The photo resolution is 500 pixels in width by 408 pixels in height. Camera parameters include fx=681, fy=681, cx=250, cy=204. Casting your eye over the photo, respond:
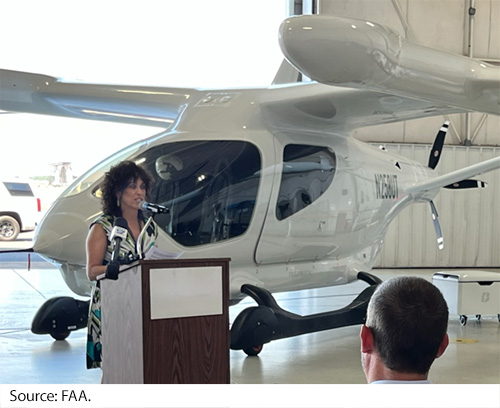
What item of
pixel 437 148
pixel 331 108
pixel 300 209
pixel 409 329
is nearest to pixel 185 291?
pixel 409 329

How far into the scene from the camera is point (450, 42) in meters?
16.6

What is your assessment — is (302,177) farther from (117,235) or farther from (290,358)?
(117,235)

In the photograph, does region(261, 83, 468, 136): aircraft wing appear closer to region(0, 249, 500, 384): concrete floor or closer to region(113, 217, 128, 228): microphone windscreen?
region(0, 249, 500, 384): concrete floor

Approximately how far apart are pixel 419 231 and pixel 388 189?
9.20m

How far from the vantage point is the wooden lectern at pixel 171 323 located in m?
2.74

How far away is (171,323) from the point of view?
2.80m

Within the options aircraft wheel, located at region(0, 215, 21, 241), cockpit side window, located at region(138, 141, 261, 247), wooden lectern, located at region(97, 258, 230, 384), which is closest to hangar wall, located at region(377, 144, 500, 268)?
aircraft wheel, located at region(0, 215, 21, 241)

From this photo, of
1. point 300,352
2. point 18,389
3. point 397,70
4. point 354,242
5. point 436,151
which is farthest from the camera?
point 436,151

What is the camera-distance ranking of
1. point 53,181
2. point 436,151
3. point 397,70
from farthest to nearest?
point 53,181
point 436,151
point 397,70

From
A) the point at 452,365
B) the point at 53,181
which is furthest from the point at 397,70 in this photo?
the point at 53,181

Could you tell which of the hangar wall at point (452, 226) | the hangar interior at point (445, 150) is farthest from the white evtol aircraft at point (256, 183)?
the hangar wall at point (452, 226)

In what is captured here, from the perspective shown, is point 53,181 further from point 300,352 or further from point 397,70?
point 397,70

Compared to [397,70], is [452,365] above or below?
below

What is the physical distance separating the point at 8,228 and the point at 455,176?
15.3 m
